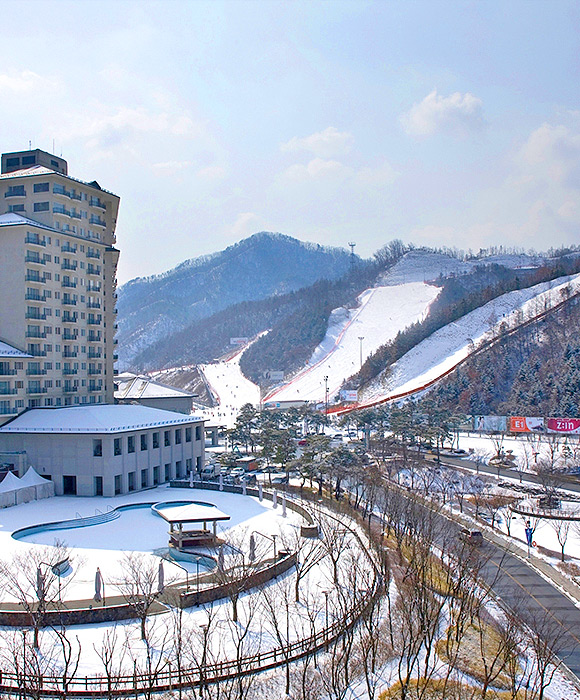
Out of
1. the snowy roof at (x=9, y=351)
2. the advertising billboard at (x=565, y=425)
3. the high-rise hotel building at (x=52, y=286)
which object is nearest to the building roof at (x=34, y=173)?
the high-rise hotel building at (x=52, y=286)

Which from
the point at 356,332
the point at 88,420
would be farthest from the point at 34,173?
the point at 356,332

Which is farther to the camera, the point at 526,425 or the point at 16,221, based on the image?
the point at 526,425

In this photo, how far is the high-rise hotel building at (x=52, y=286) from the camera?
54.5 m

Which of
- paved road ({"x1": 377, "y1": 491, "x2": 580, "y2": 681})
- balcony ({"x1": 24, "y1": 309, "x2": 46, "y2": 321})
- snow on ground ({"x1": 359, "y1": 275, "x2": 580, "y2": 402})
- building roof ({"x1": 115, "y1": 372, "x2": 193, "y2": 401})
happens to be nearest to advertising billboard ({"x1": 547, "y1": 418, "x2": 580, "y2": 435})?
snow on ground ({"x1": 359, "y1": 275, "x2": 580, "y2": 402})

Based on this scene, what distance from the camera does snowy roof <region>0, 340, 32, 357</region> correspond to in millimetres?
52028

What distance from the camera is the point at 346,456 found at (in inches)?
1906

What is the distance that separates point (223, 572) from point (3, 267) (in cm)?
4089

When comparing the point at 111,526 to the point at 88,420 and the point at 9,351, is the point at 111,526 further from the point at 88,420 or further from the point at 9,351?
the point at 9,351

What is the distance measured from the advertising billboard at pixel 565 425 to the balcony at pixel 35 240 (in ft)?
176

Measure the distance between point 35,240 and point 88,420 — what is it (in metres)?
17.7

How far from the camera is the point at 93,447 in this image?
47094mm

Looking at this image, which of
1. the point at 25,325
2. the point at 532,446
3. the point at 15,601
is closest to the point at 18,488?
the point at 25,325

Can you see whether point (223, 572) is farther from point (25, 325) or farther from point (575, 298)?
point (575, 298)

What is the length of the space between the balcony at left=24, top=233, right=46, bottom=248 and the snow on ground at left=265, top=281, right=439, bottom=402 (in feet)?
220
